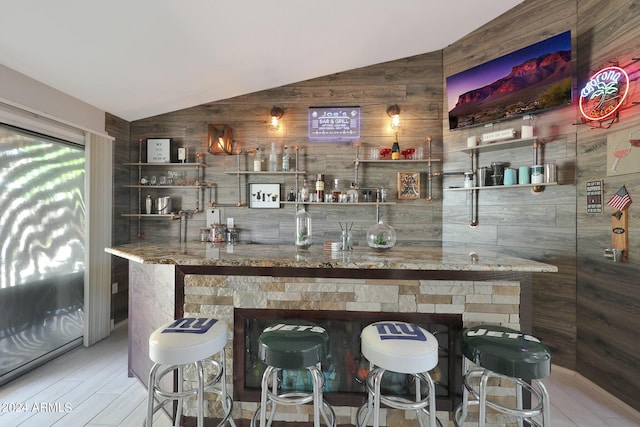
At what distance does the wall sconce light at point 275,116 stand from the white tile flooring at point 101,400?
2.81 metres

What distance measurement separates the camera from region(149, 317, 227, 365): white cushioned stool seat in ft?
4.20

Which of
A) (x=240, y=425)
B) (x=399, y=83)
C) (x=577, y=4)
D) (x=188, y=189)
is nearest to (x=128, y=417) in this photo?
(x=240, y=425)

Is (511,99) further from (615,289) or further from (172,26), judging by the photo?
(172,26)

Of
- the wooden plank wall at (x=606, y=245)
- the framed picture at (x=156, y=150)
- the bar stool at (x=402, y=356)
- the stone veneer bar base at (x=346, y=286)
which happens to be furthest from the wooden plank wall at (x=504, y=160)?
the bar stool at (x=402, y=356)

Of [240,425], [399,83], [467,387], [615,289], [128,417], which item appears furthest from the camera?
[399,83]

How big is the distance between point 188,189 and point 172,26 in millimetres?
1825

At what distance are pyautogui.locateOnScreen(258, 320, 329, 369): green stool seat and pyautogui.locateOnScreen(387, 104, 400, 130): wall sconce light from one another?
2659 mm

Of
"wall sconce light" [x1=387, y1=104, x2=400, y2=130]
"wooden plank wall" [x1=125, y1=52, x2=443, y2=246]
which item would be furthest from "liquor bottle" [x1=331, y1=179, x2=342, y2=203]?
"wall sconce light" [x1=387, y1=104, x2=400, y2=130]

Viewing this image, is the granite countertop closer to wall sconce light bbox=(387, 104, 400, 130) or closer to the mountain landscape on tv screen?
the mountain landscape on tv screen

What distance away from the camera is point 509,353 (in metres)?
1.25

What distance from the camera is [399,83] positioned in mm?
3395

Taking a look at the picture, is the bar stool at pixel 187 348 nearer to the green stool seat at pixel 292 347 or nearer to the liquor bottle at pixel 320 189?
the green stool seat at pixel 292 347

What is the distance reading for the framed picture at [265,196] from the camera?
136 inches

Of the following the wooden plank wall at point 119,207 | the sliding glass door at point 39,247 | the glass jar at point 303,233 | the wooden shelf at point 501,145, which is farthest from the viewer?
the wooden plank wall at point 119,207
